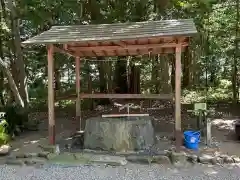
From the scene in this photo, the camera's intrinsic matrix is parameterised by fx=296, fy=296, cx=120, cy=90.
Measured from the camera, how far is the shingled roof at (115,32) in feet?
17.0

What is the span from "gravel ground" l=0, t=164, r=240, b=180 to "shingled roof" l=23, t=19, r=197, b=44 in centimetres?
218

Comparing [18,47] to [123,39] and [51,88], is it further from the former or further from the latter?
[123,39]

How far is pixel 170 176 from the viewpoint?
4223 mm

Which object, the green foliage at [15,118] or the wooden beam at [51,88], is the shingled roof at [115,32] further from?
the green foliage at [15,118]

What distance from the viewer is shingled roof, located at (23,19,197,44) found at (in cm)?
519

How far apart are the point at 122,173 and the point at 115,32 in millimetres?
2684

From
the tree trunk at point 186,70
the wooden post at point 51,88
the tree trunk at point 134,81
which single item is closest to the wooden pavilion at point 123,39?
the wooden post at point 51,88

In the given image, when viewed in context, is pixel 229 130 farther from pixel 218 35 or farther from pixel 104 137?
pixel 218 35

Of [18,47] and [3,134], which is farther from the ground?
[18,47]

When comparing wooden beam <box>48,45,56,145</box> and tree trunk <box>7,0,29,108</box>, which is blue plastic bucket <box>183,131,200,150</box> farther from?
tree trunk <box>7,0,29,108</box>

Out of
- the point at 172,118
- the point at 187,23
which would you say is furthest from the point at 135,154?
the point at 172,118

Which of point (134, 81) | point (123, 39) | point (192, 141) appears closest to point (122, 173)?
point (192, 141)

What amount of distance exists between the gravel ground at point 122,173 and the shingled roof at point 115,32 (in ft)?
7.15

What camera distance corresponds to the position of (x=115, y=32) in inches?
224
